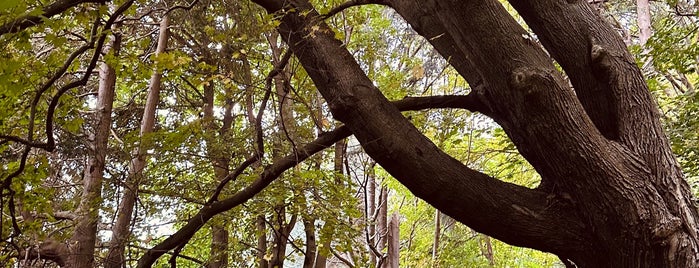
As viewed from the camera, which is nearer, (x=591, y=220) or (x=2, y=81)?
(x=591, y=220)

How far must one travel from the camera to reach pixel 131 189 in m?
4.16

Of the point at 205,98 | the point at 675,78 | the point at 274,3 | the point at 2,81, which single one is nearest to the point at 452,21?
the point at 274,3

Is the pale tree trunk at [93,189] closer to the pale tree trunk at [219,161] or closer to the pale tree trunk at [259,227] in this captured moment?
the pale tree trunk at [219,161]

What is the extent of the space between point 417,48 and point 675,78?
15.4ft

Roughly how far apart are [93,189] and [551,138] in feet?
12.1

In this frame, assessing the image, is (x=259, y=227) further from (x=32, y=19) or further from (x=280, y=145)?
(x=32, y=19)

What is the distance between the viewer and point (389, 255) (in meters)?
8.41

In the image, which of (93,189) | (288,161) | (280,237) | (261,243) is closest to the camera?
(288,161)

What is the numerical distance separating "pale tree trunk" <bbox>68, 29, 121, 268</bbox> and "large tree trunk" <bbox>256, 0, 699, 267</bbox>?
245cm

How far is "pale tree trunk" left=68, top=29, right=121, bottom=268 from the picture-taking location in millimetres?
4691

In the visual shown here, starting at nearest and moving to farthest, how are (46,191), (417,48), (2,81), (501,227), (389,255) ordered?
(501,227)
(2,81)
(46,191)
(389,255)
(417,48)

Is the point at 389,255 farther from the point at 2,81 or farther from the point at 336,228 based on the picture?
the point at 2,81

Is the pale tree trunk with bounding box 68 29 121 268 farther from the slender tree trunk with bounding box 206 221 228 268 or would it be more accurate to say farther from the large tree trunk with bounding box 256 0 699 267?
the large tree trunk with bounding box 256 0 699 267

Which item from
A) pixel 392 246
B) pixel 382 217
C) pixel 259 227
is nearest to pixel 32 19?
pixel 259 227
